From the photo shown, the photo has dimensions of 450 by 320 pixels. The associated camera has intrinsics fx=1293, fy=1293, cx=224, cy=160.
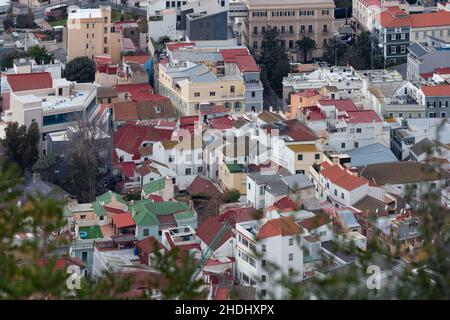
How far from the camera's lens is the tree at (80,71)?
15281mm

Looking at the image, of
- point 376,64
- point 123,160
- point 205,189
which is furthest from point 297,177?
point 376,64

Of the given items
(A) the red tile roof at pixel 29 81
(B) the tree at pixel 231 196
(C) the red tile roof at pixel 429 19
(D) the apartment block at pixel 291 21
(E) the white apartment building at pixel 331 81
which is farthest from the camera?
(D) the apartment block at pixel 291 21

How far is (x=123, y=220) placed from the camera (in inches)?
414

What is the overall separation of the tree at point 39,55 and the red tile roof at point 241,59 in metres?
2.27

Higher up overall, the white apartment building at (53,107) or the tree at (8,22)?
the tree at (8,22)

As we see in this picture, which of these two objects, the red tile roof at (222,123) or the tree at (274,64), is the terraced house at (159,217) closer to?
the red tile roof at (222,123)

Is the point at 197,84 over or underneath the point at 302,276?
over

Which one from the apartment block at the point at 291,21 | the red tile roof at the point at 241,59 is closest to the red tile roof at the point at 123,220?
the red tile roof at the point at 241,59

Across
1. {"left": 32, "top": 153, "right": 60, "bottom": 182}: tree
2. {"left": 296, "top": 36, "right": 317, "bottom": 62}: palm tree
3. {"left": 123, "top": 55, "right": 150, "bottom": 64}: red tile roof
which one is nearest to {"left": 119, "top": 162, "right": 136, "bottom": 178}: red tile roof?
{"left": 32, "top": 153, "right": 60, "bottom": 182}: tree

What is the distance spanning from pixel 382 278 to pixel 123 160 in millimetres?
5799

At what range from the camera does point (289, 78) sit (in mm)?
14812

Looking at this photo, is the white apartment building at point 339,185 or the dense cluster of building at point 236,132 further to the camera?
the white apartment building at point 339,185

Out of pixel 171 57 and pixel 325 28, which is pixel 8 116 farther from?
pixel 325 28

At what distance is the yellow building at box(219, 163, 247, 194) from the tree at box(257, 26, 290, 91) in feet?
12.2
